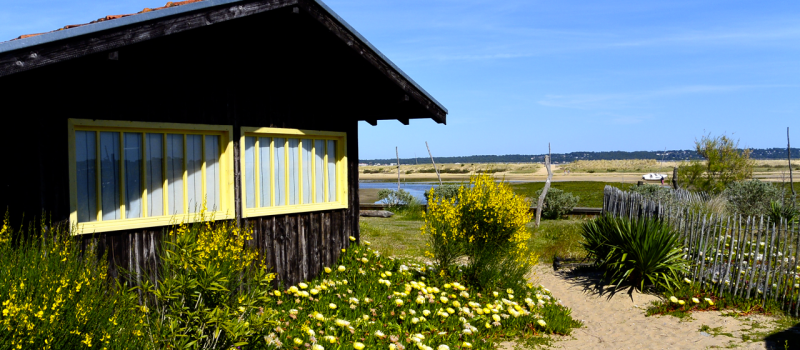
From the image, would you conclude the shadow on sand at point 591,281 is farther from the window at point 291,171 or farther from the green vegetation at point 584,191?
the green vegetation at point 584,191

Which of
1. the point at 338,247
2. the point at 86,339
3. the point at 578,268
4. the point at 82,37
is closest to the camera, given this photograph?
the point at 86,339

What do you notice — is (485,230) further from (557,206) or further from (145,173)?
(557,206)

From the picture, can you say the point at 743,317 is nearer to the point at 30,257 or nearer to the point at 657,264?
the point at 657,264

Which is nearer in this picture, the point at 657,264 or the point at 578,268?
the point at 657,264

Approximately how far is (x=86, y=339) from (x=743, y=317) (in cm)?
793

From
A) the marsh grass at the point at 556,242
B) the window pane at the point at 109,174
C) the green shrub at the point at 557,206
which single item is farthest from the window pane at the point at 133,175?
the green shrub at the point at 557,206

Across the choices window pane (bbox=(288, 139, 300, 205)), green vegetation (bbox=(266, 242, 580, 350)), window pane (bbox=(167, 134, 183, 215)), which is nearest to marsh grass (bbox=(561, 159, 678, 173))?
green vegetation (bbox=(266, 242, 580, 350))

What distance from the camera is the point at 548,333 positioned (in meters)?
7.32

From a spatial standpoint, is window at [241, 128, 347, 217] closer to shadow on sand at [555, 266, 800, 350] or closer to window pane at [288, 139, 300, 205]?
window pane at [288, 139, 300, 205]

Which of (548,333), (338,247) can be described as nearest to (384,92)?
(338,247)

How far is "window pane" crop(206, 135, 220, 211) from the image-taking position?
270 inches

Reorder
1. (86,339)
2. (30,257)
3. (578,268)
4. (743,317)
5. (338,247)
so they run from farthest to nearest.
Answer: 1. (578,268)
2. (338,247)
3. (743,317)
4. (30,257)
5. (86,339)

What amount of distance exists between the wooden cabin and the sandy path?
11.5 feet

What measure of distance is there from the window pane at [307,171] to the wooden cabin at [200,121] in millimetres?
19
